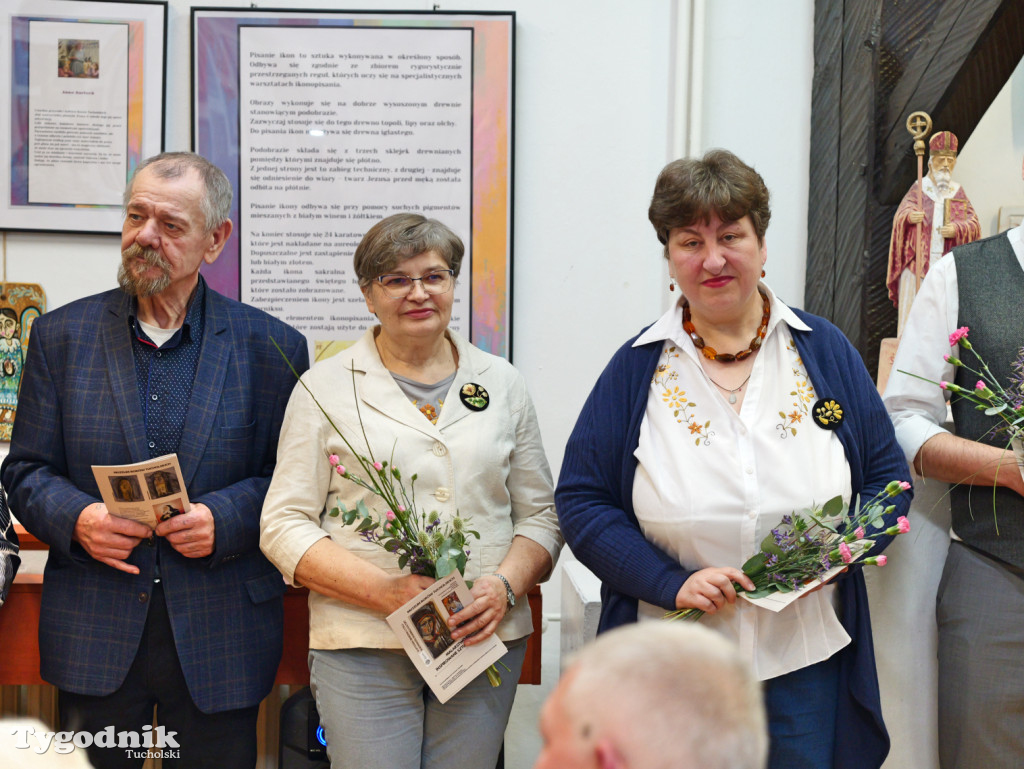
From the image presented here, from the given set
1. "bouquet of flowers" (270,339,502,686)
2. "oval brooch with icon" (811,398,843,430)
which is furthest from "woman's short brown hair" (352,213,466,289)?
"oval brooch with icon" (811,398,843,430)

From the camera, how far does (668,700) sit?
0.75 m

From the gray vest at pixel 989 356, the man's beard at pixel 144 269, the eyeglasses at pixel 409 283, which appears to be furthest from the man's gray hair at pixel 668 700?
the man's beard at pixel 144 269

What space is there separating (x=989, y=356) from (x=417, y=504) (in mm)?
1351

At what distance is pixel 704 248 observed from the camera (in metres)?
1.90

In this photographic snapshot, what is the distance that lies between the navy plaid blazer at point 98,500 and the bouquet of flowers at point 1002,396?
1.53 m

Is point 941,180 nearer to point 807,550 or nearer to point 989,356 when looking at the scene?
point 989,356

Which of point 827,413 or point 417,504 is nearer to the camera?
point 827,413

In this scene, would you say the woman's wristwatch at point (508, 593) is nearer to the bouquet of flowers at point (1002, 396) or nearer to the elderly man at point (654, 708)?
the bouquet of flowers at point (1002, 396)

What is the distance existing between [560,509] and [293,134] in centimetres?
223

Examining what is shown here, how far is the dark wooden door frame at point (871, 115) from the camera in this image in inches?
127

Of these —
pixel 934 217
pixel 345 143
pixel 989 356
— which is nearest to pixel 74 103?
pixel 345 143

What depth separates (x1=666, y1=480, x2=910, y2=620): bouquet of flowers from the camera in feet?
5.74

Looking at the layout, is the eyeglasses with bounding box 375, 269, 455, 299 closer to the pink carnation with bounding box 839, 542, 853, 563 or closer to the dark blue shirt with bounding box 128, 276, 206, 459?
the dark blue shirt with bounding box 128, 276, 206, 459

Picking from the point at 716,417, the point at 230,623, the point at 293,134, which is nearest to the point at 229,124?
the point at 293,134
